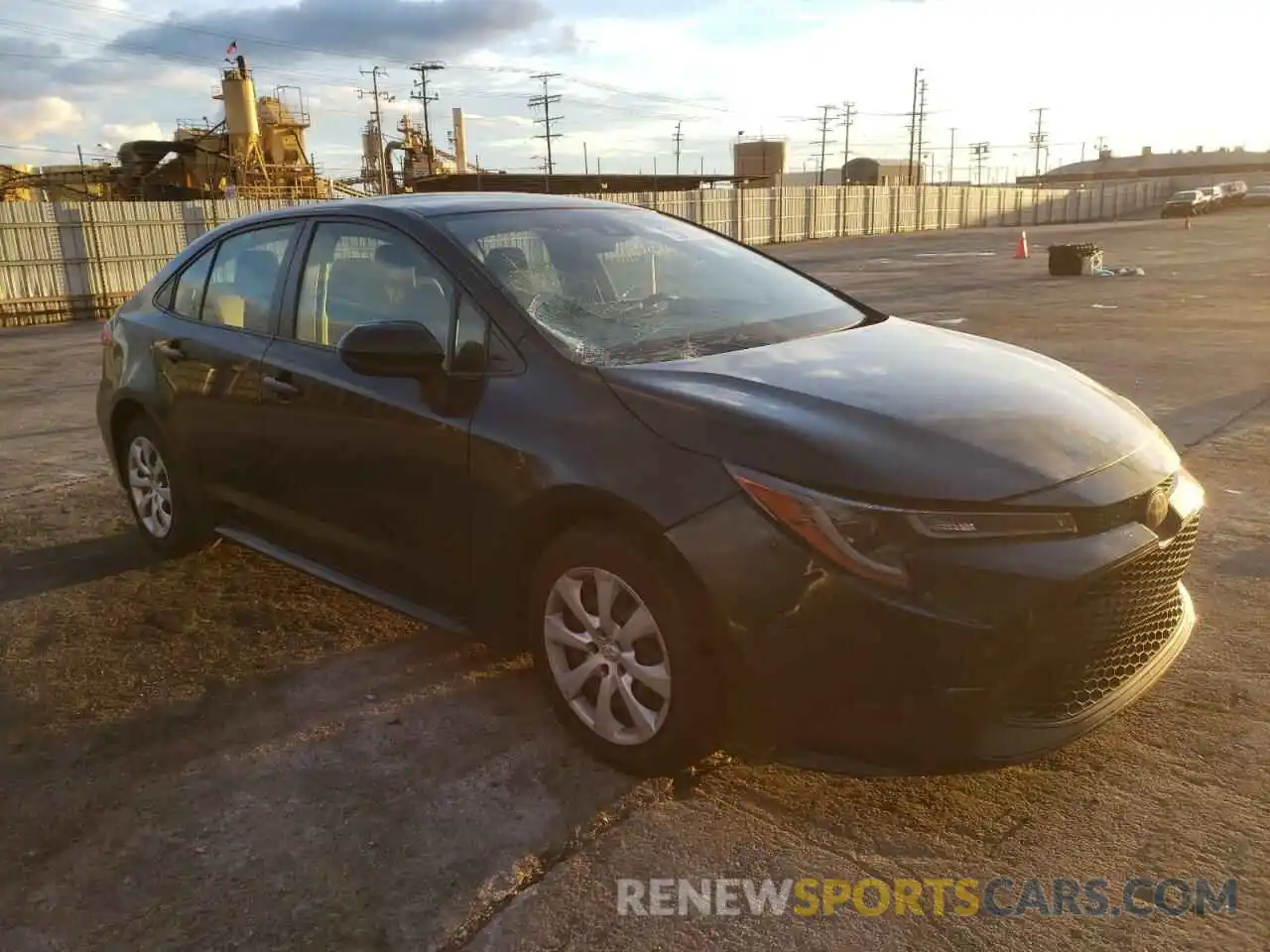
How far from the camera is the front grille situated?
237 cm

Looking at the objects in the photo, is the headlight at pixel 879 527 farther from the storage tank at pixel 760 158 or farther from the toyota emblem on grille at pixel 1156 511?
the storage tank at pixel 760 158

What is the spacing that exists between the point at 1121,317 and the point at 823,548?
12738 mm

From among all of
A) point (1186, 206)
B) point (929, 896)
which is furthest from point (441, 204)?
point (1186, 206)

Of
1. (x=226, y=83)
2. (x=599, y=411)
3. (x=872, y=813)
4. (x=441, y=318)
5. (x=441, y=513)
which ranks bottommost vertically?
(x=872, y=813)

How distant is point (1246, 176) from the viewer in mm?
119375

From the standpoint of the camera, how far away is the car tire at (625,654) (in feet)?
8.40

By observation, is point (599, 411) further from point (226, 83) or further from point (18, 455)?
point (226, 83)

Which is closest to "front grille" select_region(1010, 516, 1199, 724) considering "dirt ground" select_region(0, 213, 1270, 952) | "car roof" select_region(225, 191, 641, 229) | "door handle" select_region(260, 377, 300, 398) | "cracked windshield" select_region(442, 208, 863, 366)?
"dirt ground" select_region(0, 213, 1270, 952)

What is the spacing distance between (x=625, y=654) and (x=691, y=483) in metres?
0.54

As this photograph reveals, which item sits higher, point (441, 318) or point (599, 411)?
point (441, 318)

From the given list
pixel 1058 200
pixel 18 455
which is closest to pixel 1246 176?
pixel 1058 200

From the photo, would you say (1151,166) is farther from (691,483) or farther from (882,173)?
(691,483)

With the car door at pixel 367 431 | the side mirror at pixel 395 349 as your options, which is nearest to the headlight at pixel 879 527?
the car door at pixel 367 431

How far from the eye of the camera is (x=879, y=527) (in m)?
2.33
